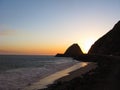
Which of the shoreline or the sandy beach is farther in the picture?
the sandy beach

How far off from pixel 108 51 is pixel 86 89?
89.9 meters

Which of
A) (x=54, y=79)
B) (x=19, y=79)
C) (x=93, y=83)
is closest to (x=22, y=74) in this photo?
(x=19, y=79)

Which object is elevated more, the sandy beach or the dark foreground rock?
the dark foreground rock

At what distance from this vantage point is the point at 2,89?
18969mm

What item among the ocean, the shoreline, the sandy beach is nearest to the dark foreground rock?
the shoreline

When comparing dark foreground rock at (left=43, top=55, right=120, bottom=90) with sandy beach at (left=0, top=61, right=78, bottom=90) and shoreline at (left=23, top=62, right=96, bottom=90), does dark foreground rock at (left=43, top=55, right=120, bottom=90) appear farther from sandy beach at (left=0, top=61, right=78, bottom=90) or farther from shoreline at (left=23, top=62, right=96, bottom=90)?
sandy beach at (left=0, top=61, right=78, bottom=90)

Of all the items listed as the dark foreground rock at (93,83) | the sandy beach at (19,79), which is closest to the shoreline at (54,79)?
the sandy beach at (19,79)

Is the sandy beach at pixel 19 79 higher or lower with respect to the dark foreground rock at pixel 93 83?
lower

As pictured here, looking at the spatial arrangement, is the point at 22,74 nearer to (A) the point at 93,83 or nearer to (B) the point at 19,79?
(B) the point at 19,79

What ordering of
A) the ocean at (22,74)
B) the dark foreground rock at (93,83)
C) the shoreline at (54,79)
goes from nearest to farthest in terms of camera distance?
the dark foreground rock at (93,83)
the shoreline at (54,79)
the ocean at (22,74)

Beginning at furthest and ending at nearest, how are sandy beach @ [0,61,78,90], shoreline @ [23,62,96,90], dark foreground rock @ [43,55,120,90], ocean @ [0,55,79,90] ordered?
ocean @ [0,55,79,90] < sandy beach @ [0,61,78,90] < shoreline @ [23,62,96,90] < dark foreground rock @ [43,55,120,90]

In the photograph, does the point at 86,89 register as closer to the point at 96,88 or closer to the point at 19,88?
the point at 96,88

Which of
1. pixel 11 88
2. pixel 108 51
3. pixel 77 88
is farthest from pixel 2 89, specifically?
pixel 108 51

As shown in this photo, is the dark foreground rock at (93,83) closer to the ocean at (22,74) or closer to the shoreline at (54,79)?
the shoreline at (54,79)
